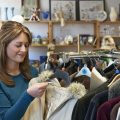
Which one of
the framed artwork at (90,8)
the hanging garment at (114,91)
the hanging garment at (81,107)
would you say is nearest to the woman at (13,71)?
the hanging garment at (81,107)

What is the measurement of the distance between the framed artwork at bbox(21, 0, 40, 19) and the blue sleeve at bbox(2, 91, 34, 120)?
11.2 ft

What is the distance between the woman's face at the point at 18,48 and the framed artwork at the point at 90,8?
11.3 ft

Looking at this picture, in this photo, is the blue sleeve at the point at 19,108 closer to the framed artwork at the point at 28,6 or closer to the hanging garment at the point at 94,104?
the hanging garment at the point at 94,104

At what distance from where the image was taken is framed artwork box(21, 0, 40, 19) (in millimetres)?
4691

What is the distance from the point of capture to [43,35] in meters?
4.87

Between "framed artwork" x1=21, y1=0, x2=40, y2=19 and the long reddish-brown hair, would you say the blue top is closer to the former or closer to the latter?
the long reddish-brown hair

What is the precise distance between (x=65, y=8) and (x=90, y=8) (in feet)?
1.46

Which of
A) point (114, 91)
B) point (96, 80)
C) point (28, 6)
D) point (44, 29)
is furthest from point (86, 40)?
point (114, 91)

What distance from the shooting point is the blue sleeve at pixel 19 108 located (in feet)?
4.49

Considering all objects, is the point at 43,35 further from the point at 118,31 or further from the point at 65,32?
the point at 118,31

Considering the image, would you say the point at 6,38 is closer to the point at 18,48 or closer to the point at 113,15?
the point at 18,48

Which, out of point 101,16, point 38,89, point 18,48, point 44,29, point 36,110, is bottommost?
point 36,110

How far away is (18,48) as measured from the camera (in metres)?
1.52

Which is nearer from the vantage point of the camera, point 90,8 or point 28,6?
point 28,6
